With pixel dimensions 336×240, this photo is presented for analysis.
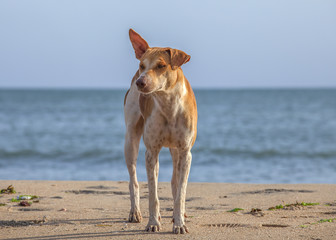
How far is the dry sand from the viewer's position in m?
4.77

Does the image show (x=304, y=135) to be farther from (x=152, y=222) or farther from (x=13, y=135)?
(x=152, y=222)

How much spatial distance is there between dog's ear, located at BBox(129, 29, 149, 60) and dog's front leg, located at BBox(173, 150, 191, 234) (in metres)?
1.07

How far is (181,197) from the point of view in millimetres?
4824

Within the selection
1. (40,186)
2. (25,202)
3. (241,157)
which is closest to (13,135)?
(241,157)

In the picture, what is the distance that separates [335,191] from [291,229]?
2.53m

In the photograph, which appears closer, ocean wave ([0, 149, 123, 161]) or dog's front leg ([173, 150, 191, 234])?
dog's front leg ([173, 150, 191, 234])

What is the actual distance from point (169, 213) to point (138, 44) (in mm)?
2216

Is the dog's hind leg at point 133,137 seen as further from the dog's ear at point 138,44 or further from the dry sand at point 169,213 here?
the dog's ear at point 138,44

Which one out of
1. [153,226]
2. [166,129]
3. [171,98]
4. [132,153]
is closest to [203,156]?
[132,153]

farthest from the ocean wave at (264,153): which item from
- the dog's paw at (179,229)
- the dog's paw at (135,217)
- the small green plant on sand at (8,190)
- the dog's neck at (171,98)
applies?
the dog's neck at (171,98)

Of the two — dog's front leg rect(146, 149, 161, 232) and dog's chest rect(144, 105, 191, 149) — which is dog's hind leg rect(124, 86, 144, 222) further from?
dog's chest rect(144, 105, 191, 149)

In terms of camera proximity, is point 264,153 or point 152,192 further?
point 264,153

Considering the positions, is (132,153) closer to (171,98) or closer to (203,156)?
(171,98)

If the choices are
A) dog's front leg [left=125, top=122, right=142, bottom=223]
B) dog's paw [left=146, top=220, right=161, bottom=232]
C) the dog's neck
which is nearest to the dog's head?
A: the dog's neck
